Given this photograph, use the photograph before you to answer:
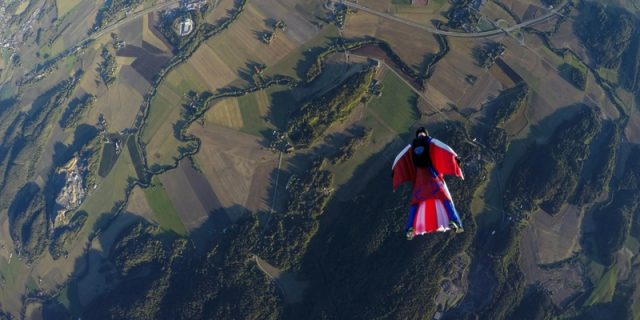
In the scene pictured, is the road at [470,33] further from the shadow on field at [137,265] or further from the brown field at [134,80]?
the brown field at [134,80]

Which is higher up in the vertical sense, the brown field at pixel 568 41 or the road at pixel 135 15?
the road at pixel 135 15

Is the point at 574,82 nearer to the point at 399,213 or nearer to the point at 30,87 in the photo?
the point at 399,213

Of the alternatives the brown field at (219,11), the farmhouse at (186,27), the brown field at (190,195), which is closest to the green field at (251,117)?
the brown field at (190,195)

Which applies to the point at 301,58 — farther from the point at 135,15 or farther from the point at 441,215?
the point at 441,215

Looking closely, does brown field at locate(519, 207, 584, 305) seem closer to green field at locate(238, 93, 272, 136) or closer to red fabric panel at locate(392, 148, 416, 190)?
red fabric panel at locate(392, 148, 416, 190)

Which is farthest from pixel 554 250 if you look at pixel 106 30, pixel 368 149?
pixel 106 30

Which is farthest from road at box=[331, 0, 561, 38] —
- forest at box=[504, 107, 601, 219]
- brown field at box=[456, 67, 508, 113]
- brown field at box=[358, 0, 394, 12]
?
forest at box=[504, 107, 601, 219]
